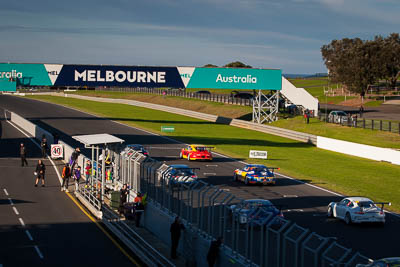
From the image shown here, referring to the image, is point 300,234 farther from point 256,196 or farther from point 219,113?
point 219,113

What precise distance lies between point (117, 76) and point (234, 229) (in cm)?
4574

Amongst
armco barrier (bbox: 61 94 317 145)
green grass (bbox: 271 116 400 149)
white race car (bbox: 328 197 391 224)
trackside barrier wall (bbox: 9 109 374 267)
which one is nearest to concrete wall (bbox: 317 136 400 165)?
armco barrier (bbox: 61 94 317 145)

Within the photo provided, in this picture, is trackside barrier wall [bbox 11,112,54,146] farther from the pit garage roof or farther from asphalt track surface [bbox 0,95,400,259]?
the pit garage roof

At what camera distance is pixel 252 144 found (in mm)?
58969

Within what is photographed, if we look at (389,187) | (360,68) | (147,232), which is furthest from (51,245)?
(360,68)

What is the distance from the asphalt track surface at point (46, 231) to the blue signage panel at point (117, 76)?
77.2 ft

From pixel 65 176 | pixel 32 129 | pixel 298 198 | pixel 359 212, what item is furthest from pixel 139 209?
pixel 32 129

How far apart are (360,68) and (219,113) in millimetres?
28221

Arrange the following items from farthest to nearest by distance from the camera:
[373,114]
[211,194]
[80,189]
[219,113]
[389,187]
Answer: [219,113] < [373,114] < [389,187] < [80,189] < [211,194]

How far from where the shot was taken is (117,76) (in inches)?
2392

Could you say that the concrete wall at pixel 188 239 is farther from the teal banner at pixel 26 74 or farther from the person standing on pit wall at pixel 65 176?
the teal banner at pixel 26 74

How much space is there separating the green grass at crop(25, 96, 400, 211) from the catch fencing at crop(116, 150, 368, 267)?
46.0ft

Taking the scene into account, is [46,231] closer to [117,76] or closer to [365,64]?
[117,76]

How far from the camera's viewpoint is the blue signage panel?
195 feet
